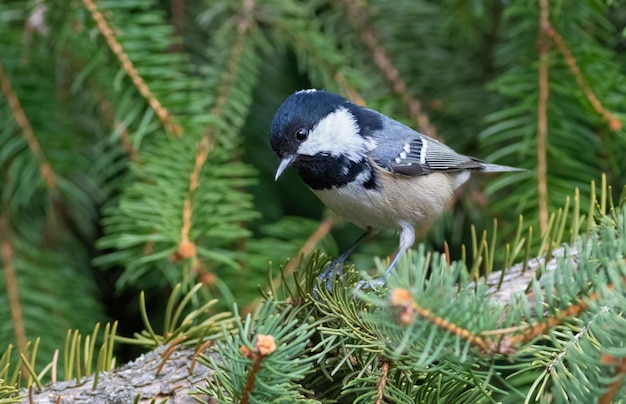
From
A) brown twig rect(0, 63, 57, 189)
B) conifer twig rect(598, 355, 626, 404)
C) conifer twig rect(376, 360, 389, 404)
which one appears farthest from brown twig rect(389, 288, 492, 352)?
brown twig rect(0, 63, 57, 189)

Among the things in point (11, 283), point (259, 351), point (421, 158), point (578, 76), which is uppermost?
point (578, 76)

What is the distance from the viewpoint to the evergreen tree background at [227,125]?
1619 mm

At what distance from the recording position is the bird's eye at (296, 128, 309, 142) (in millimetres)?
1596

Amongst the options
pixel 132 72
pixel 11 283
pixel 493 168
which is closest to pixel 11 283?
pixel 11 283

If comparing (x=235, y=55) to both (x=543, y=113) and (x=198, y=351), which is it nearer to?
(x=543, y=113)

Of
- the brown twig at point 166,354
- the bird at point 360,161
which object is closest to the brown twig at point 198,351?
the brown twig at point 166,354

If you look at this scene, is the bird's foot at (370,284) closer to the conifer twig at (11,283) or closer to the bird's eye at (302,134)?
the bird's eye at (302,134)

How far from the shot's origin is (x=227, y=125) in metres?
1.78

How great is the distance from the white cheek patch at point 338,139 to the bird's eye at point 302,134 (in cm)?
1

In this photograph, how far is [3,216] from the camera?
6.11 feet

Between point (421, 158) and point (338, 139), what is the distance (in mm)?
267

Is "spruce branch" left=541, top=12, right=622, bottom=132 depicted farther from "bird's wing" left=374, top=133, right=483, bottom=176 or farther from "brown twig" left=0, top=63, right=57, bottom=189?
"brown twig" left=0, top=63, right=57, bottom=189

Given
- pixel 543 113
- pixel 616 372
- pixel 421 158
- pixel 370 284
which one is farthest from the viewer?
pixel 421 158

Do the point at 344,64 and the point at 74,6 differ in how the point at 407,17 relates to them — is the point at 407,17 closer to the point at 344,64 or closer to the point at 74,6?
the point at 344,64
